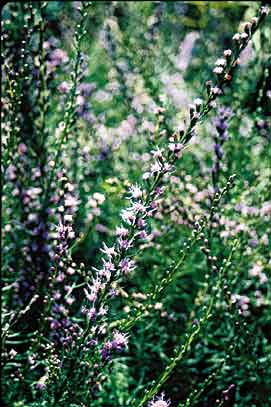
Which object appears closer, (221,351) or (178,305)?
(221,351)

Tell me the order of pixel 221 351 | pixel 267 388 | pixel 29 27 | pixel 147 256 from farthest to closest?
1. pixel 147 256
2. pixel 221 351
3. pixel 267 388
4. pixel 29 27

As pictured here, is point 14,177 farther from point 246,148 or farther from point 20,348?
point 246,148

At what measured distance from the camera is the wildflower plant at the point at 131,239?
1.67 metres

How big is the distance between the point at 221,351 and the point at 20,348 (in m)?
0.88

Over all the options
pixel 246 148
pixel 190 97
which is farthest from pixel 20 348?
pixel 190 97

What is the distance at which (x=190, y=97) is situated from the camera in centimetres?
394

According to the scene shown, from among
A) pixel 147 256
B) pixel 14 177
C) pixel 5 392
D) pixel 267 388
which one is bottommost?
pixel 267 388

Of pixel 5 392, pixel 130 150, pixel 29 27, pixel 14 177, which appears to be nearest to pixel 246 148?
pixel 130 150

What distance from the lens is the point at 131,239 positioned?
1529mm

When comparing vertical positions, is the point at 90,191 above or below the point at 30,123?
below

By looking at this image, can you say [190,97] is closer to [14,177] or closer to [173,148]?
[14,177]

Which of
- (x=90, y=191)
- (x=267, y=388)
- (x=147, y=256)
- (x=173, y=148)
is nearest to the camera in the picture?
(x=173, y=148)

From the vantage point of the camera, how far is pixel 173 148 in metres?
1.52

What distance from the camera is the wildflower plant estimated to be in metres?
1.67
